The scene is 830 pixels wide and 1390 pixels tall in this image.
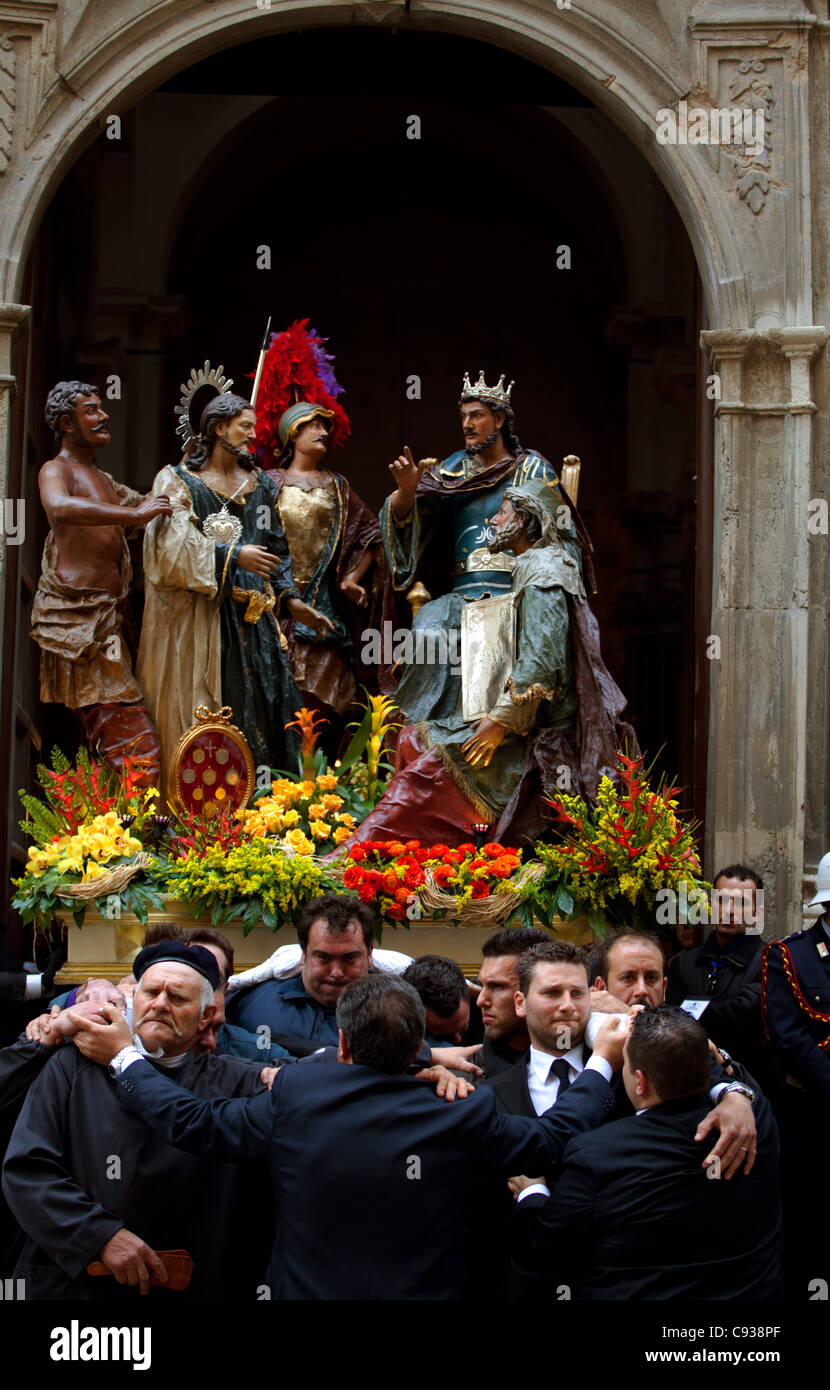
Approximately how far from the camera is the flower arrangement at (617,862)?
26.5 ft

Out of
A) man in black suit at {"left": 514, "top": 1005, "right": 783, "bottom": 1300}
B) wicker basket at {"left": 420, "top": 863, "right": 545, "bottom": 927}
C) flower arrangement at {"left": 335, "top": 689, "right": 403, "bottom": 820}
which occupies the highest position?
flower arrangement at {"left": 335, "top": 689, "right": 403, "bottom": 820}

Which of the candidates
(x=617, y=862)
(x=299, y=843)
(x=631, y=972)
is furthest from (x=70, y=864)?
(x=631, y=972)

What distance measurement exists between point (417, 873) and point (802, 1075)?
7.77 ft

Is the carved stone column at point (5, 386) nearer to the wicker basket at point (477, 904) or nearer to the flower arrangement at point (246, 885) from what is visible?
the flower arrangement at point (246, 885)

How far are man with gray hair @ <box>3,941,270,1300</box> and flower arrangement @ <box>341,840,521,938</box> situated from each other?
3084mm

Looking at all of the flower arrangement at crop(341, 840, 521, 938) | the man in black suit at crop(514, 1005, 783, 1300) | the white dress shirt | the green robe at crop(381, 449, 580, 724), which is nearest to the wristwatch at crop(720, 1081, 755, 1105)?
the man in black suit at crop(514, 1005, 783, 1300)

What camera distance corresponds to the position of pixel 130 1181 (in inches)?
188

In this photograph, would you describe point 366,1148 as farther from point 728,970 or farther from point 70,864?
point 70,864

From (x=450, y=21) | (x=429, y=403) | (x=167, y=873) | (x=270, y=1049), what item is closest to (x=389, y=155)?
(x=429, y=403)

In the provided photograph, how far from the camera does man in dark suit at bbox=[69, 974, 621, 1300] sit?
4426 millimetres

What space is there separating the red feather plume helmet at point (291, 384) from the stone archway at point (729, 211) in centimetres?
149

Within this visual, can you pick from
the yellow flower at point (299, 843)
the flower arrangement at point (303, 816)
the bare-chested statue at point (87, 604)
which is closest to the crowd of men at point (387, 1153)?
the yellow flower at point (299, 843)

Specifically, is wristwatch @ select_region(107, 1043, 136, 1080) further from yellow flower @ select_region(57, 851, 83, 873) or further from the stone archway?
the stone archway

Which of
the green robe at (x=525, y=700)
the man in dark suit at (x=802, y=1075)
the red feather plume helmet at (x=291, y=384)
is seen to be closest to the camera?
the man in dark suit at (x=802, y=1075)
